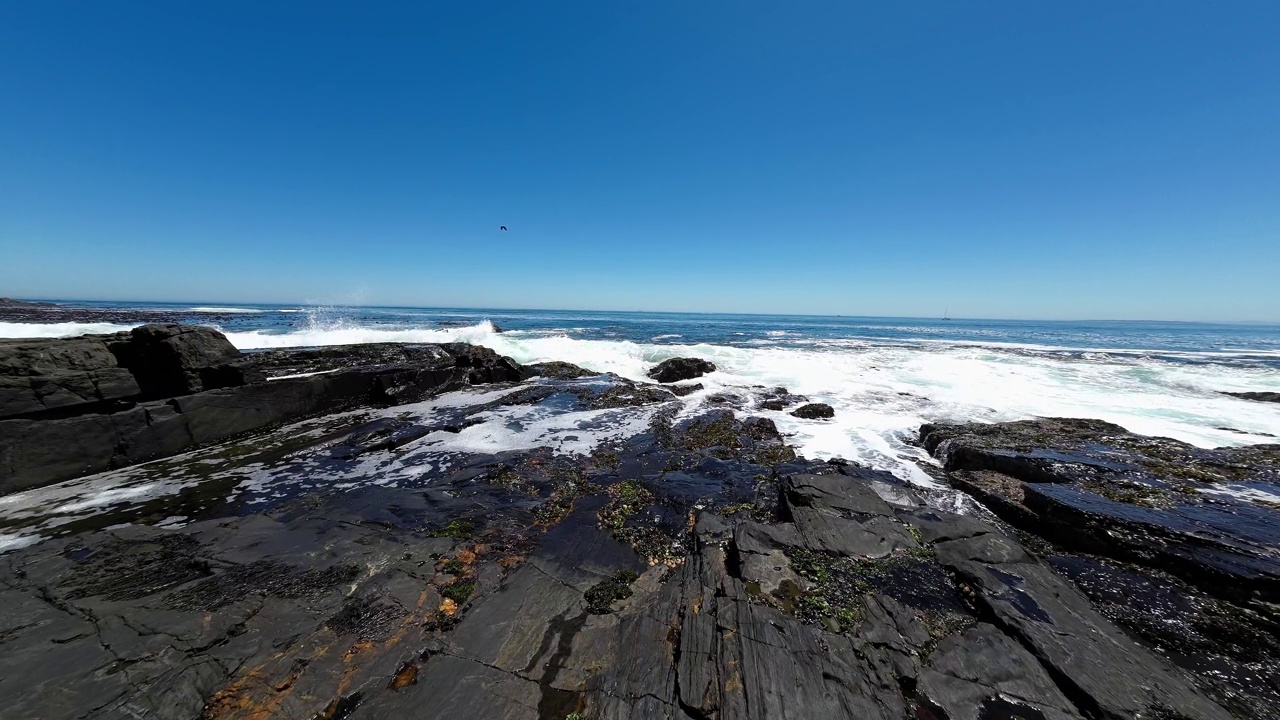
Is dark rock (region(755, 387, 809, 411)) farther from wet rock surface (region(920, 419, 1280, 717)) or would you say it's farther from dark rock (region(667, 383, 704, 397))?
wet rock surface (region(920, 419, 1280, 717))

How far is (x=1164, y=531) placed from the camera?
5.50 meters

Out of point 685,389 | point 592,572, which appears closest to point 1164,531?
point 592,572

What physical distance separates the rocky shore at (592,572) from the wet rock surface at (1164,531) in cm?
4

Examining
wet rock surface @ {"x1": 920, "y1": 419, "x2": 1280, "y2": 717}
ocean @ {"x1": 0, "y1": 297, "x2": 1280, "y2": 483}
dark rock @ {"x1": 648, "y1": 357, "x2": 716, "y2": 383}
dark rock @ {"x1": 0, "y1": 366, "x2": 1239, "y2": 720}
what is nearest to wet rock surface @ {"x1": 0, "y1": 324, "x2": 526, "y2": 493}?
dark rock @ {"x1": 0, "y1": 366, "x2": 1239, "y2": 720}

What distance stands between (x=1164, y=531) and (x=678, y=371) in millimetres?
15557

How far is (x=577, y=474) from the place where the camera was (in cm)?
860

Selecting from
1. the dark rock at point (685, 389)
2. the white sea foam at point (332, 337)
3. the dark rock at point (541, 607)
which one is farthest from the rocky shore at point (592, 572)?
the white sea foam at point (332, 337)

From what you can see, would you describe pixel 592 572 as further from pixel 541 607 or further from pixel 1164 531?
pixel 1164 531

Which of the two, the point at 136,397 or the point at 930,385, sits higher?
the point at 136,397

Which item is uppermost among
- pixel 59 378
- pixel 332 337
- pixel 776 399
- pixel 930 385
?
pixel 59 378

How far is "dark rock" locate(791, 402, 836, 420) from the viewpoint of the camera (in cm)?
1329

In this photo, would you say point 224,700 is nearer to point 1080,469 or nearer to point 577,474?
A: point 577,474

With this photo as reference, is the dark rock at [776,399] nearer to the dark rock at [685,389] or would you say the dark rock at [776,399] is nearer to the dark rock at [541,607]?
the dark rock at [685,389]

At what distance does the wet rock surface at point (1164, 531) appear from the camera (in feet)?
13.6
